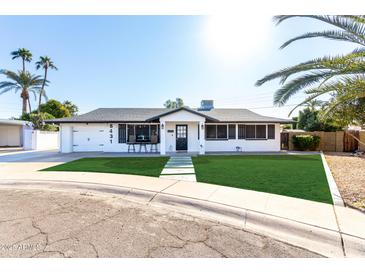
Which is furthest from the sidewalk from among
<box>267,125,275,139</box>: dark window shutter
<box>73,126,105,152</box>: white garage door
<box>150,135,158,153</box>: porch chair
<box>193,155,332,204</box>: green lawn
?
<box>267,125,275,139</box>: dark window shutter

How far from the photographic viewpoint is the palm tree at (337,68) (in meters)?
4.89

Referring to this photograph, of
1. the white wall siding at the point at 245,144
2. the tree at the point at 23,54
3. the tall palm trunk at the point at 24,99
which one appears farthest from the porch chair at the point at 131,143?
the tree at the point at 23,54

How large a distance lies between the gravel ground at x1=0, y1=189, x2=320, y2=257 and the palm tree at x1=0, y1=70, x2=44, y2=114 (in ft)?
99.1

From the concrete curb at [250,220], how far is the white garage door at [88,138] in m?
10.1

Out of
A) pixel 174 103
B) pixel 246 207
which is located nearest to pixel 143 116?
pixel 246 207

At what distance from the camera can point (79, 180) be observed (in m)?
6.90

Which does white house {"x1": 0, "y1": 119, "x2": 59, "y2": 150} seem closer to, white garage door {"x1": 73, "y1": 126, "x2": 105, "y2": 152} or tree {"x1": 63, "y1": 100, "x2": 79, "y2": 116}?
white garage door {"x1": 73, "y1": 126, "x2": 105, "y2": 152}

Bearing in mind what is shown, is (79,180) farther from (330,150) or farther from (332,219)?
(330,150)

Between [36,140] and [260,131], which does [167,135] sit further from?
[36,140]

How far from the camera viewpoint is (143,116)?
1697cm

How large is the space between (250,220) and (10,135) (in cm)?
2985
